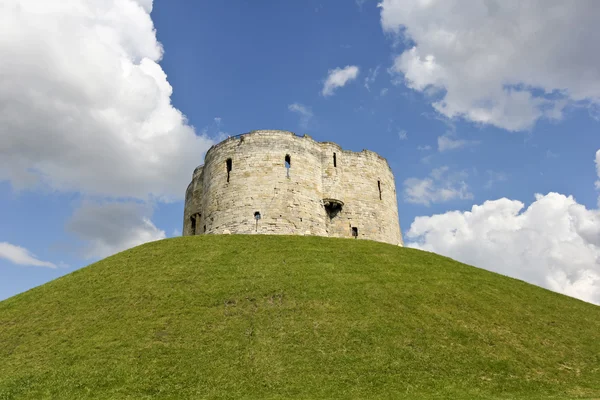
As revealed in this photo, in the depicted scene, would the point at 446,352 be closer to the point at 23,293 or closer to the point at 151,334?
the point at 151,334

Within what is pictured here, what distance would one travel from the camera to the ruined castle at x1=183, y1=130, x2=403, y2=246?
117 ft

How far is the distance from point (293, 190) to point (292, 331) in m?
19.0

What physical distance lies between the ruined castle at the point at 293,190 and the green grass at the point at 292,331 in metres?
7.99

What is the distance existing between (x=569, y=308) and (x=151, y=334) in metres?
21.7

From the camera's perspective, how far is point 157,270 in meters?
25.2

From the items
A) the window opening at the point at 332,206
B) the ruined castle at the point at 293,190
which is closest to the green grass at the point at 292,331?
the ruined castle at the point at 293,190

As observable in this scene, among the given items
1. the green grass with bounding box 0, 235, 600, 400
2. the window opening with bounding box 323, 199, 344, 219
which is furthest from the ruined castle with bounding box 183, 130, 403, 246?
the green grass with bounding box 0, 235, 600, 400

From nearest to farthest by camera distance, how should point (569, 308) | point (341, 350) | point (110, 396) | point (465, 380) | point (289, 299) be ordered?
point (110, 396)
point (465, 380)
point (341, 350)
point (289, 299)
point (569, 308)

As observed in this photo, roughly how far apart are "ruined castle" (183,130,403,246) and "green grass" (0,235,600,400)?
799 cm

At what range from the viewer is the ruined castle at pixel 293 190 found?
35.8 meters

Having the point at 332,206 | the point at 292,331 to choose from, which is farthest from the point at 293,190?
the point at 292,331

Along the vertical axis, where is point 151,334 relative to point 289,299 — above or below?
below

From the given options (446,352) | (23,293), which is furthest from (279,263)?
(23,293)

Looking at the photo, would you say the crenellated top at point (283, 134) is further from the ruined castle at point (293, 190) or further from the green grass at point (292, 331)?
the green grass at point (292, 331)
